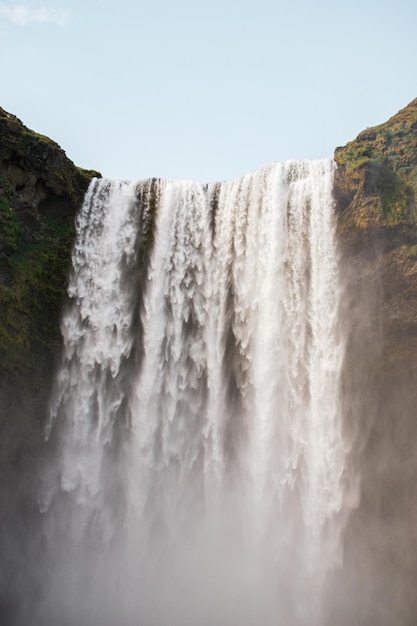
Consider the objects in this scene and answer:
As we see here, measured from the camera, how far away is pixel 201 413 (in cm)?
1595

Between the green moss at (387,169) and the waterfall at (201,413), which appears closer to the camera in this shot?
the waterfall at (201,413)

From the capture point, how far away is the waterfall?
14156 millimetres

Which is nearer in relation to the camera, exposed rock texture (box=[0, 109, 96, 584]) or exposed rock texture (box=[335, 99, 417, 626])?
exposed rock texture (box=[335, 99, 417, 626])

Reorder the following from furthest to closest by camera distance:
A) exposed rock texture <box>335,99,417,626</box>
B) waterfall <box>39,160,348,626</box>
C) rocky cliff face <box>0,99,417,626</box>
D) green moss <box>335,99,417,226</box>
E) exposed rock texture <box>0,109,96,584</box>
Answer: green moss <box>335,99,417,226</box>, exposed rock texture <box>0,109,96,584</box>, waterfall <box>39,160,348,626</box>, rocky cliff face <box>0,99,417,626</box>, exposed rock texture <box>335,99,417,626</box>

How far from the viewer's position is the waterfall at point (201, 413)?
14.2 meters

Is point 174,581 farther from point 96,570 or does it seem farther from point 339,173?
point 339,173

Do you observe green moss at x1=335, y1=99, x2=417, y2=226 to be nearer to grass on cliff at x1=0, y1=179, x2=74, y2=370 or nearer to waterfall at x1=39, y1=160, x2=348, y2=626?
waterfall at x1=39, y1=160, x2=348, y2=626

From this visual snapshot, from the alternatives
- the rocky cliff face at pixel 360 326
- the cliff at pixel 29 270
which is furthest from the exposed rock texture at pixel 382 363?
the cliff at pixel 29 270

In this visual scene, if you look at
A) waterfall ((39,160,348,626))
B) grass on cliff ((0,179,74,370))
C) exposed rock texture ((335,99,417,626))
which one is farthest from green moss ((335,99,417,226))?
grass on cliff ((0,179,74,370))

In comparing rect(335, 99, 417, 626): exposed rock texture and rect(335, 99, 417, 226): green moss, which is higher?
rect(335, 99, 417, 226): green moss

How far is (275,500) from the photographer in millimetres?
14672

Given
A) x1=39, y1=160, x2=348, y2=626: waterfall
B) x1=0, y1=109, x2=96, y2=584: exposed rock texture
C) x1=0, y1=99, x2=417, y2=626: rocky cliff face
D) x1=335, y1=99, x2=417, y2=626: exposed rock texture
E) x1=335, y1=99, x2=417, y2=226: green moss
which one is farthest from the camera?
x1=335, y1=99, x2=417, y2=226: green moss

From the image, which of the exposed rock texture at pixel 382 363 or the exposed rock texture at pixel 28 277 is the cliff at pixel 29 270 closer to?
the exposed rock texture at pixel 28 277

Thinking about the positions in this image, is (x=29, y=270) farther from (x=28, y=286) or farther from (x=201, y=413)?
(x=201, y=413)
